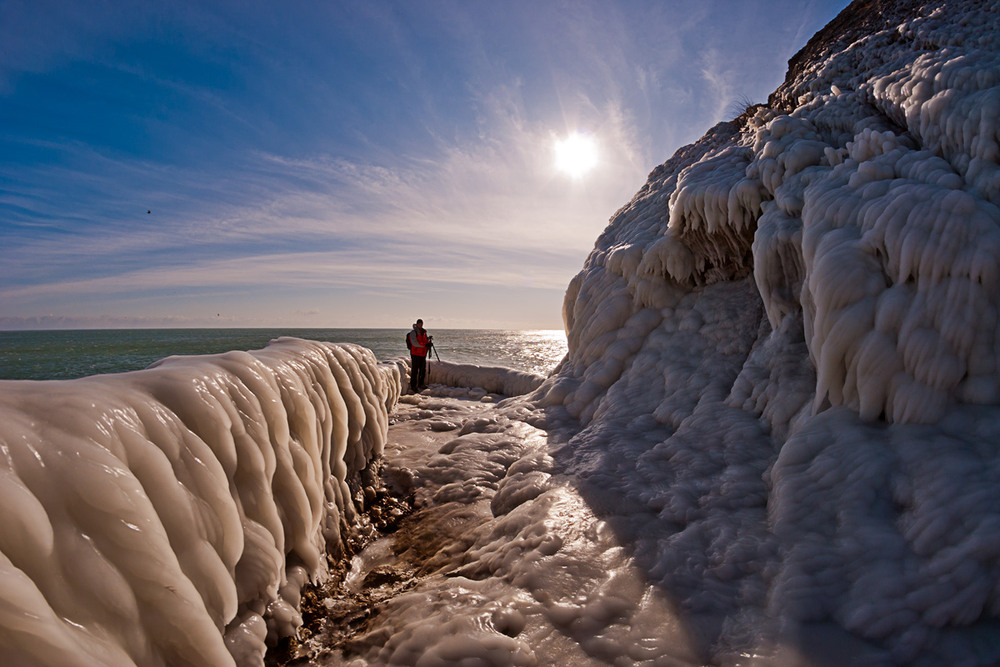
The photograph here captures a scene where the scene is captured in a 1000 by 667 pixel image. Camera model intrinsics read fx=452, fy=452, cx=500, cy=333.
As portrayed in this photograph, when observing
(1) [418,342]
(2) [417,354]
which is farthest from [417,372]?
(1) [418,342]

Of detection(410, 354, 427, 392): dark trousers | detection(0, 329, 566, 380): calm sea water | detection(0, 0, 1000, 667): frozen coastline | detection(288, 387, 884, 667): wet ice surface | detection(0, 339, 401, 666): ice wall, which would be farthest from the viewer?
detection(0, 329, 566, 380): calm sea water

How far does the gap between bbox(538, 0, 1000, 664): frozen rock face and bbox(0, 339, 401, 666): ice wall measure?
7.06 feet

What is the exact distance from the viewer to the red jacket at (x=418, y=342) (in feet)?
37.4

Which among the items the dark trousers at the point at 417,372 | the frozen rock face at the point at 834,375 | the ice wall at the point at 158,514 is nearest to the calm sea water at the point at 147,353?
the dark trousers at the point at 417,372

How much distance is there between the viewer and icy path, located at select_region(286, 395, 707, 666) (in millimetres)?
2184

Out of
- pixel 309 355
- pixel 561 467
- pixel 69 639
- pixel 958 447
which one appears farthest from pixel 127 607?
pixel 958 447

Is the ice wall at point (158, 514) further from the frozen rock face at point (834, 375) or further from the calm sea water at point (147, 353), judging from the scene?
the calm sea water at point (147, 353)

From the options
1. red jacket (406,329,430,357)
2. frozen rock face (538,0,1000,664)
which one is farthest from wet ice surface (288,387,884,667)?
red jacket (406,329,430,357)

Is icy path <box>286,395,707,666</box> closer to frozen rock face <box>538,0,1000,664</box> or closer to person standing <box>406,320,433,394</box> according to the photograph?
frozen rock face <box>538,0,1000,664</box>

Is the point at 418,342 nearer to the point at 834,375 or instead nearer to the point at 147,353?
the point at 834,375

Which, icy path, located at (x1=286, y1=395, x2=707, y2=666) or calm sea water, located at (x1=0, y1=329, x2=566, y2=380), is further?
calm sea water, located at (x1=0, y1=329, x2=566, y2=380)

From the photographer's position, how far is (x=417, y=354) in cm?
1180

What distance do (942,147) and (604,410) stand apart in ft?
11.8

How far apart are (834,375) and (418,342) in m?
9.58
